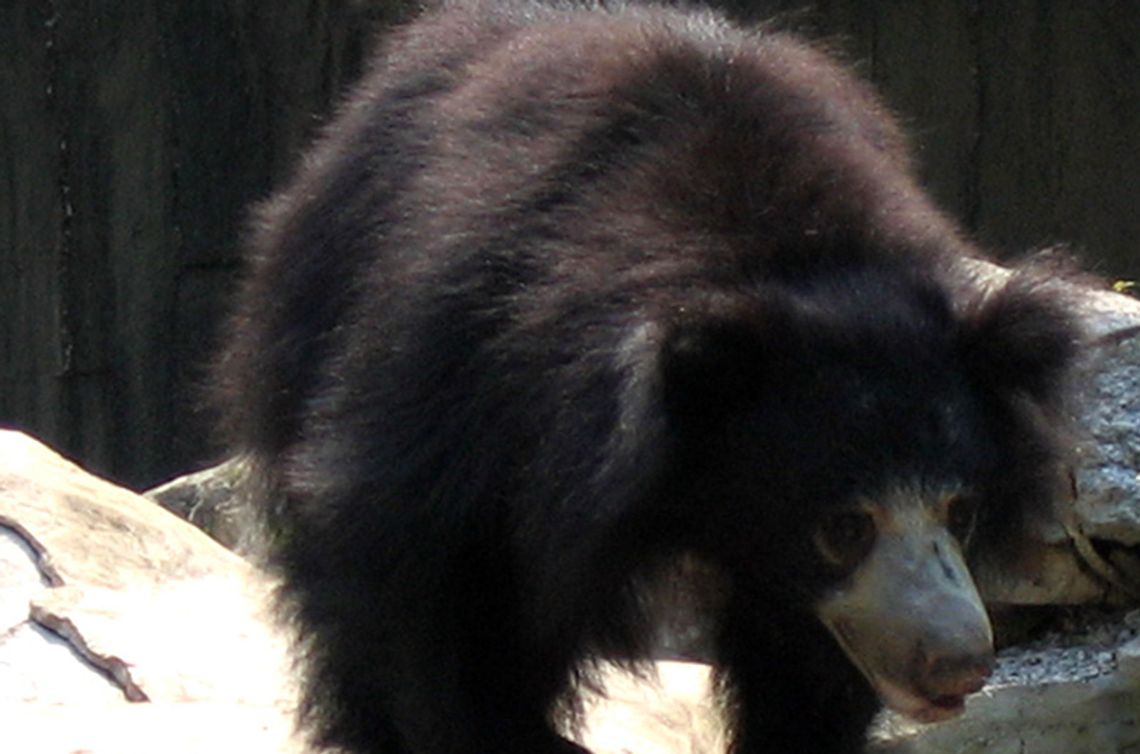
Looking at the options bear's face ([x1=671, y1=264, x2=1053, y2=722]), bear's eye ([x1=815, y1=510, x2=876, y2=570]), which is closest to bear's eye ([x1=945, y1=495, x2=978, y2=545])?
bear's face ([x1=671, y1=264, x2=1053, y2=722])

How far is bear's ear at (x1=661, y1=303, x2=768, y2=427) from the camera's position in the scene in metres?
3.66

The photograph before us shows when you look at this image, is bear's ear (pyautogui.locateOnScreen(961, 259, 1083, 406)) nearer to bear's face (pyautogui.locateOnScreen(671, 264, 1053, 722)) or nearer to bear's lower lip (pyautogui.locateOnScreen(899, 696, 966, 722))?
bear's face (pyautogui.locateOnScreen(671, 264, 1053, 722))

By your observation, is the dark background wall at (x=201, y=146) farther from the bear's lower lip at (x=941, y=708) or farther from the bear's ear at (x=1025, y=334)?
the bear's lower lip at (x=941, y=708)

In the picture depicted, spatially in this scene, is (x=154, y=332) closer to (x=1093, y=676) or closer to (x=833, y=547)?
(x=1093, y=676)

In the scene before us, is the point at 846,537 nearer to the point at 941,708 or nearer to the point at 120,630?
the point at 941,708

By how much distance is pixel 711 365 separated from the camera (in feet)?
12.1

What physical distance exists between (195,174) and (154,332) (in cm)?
56

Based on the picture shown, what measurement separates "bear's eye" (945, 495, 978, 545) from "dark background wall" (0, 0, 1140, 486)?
13.5 ft

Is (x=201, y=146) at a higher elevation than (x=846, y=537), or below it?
below

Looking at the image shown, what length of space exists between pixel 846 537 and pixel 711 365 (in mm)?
327

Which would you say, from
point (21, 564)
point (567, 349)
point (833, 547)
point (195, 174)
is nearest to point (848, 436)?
point (833, 547)

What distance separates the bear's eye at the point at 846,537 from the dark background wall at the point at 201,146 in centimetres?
424

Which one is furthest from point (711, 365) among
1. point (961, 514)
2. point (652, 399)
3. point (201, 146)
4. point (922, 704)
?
point (201, 146)

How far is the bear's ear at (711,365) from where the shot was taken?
3.66 m
